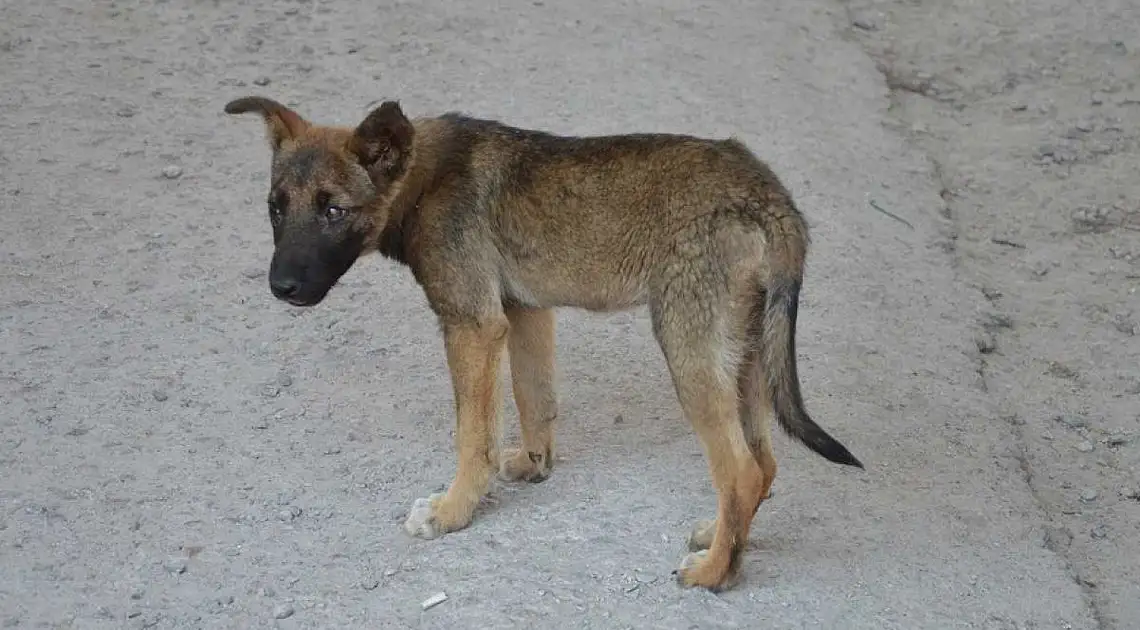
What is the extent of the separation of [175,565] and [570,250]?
222 cm

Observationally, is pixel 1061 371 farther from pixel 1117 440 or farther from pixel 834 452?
pixel 834 452

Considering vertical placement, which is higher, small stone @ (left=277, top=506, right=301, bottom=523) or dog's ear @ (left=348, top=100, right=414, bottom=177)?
dog's ear @ (left=348, top=100, right=414, bottom=177)

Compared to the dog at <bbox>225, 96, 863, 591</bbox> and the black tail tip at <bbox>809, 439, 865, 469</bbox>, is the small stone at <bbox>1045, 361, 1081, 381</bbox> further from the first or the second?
the black tail tip at <bbox>809, 439, 865, 469</bbox>

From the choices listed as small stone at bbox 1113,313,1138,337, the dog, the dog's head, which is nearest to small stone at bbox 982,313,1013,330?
small stone at bbox 1113,313,1138,337

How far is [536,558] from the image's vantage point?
230 inches

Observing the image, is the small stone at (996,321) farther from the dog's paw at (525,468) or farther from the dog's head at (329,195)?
the dog's head at (329,195)

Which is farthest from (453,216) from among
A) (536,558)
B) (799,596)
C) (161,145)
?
(161,145)

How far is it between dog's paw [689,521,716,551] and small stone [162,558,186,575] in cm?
224

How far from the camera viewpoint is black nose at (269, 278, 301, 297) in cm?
569

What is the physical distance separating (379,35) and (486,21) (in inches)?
36.6

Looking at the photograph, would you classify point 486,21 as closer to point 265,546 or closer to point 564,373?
point 564,373

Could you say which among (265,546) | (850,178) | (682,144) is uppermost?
(682,144)

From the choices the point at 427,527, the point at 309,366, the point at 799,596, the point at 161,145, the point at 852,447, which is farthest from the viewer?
the point at 161,145

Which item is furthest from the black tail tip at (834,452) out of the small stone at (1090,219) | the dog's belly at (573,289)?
the small stone at (1090,219)
